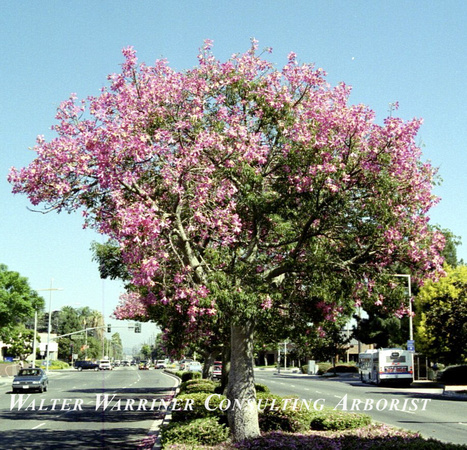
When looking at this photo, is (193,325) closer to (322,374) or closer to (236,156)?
(236,156)

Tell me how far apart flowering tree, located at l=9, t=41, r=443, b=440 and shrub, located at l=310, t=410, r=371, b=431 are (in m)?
2.52

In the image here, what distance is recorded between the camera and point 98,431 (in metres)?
19.0

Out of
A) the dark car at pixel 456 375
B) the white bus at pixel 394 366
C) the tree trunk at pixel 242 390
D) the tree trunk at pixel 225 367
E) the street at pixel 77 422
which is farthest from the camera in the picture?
the dark car at pixel 456 375

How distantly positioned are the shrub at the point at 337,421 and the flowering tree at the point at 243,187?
2524 millimetres

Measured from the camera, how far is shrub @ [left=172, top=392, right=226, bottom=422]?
52.7 ft

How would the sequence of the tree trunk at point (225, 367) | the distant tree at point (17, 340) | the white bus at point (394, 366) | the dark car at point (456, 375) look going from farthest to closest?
the distant tree at point (17, 340)
the dark car at point (456, 375)
the white bus at point (394, 366)
the tree trunk at point (225, 367)

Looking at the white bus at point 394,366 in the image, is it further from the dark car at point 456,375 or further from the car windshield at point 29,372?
the car windshield at point 29,372

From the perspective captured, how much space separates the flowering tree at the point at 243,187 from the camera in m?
11.6

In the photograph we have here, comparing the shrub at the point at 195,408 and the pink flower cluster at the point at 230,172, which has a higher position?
the pink flower cluster at the point at 230,172

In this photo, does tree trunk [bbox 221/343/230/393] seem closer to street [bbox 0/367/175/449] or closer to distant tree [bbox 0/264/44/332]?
street [bbox 0/367/175/449]

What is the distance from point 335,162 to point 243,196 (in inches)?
82.5

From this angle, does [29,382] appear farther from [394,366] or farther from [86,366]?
[86,366]

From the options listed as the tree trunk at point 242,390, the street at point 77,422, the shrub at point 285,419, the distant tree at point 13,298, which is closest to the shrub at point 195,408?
the shrub at point 285,419

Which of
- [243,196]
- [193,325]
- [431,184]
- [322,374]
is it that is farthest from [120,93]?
[322,374]
